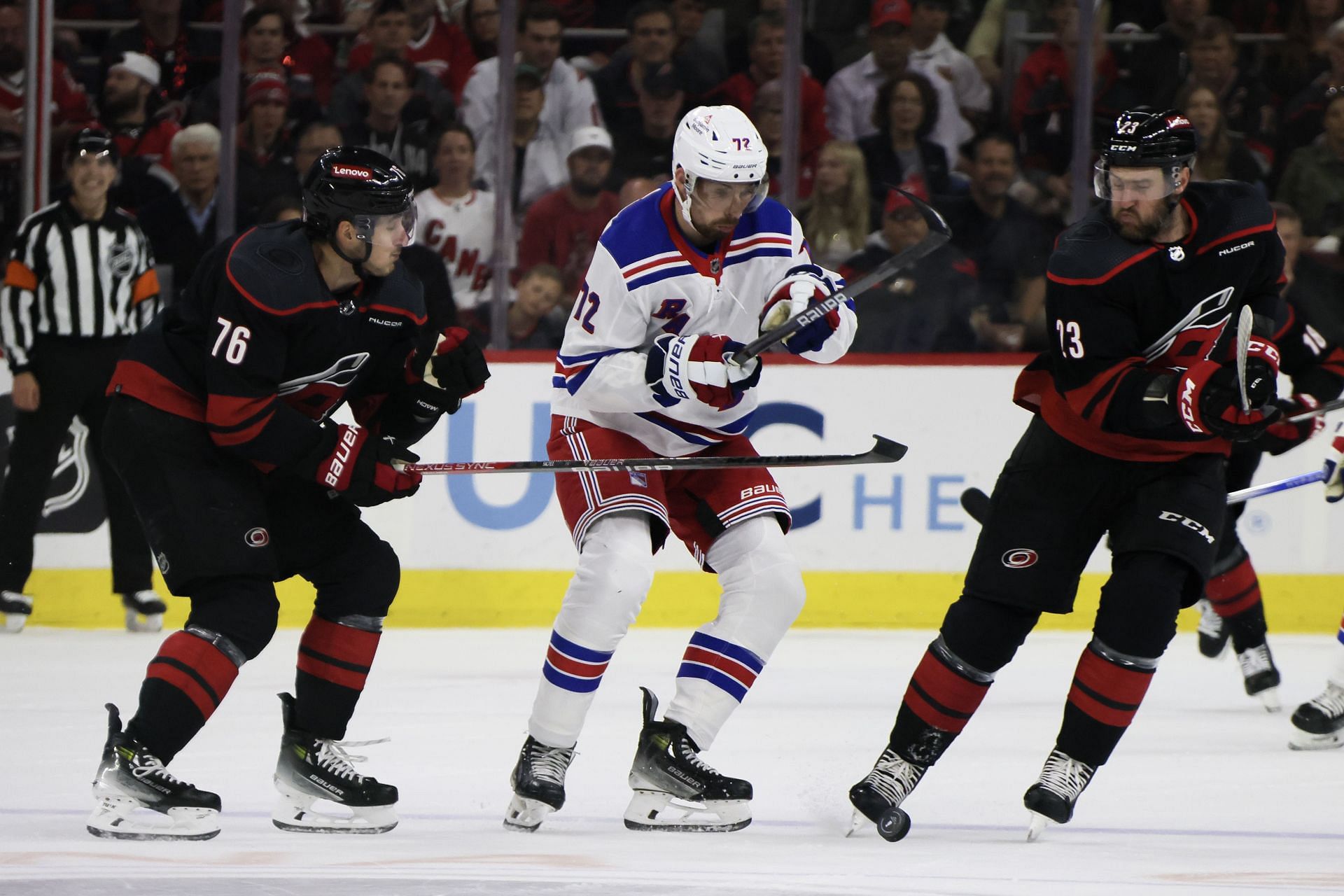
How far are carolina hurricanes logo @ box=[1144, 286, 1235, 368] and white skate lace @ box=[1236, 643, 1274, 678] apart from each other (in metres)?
1.79

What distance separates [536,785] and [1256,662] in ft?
7.59

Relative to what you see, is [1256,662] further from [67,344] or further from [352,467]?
[67,344]

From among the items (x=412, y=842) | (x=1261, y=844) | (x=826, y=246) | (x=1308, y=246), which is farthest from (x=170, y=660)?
(x=1308, y=246)

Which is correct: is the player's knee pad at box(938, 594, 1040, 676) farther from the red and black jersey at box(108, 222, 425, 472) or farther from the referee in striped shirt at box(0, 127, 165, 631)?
the referee in striped shirt at box(0, 127, 165, 631)

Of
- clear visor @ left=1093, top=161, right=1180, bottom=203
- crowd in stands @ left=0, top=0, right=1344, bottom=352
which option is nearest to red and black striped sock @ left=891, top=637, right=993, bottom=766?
clear visor @ left=1093, top=161, right=1180, bottom=203

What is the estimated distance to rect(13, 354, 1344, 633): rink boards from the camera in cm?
624

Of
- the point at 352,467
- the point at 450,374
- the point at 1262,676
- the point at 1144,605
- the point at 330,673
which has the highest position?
the point at 450,374

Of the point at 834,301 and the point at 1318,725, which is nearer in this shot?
the point at 834,301

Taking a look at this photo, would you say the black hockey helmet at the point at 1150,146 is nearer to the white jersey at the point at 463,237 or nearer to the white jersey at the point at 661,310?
the white jersey at the point at 661,310

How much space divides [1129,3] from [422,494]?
3002 mm

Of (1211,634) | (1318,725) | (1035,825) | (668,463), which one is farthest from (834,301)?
(1211,634)

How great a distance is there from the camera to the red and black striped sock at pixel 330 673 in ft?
10.9

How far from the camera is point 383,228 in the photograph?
321 cm

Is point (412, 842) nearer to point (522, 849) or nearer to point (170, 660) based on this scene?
point (522, 849)
